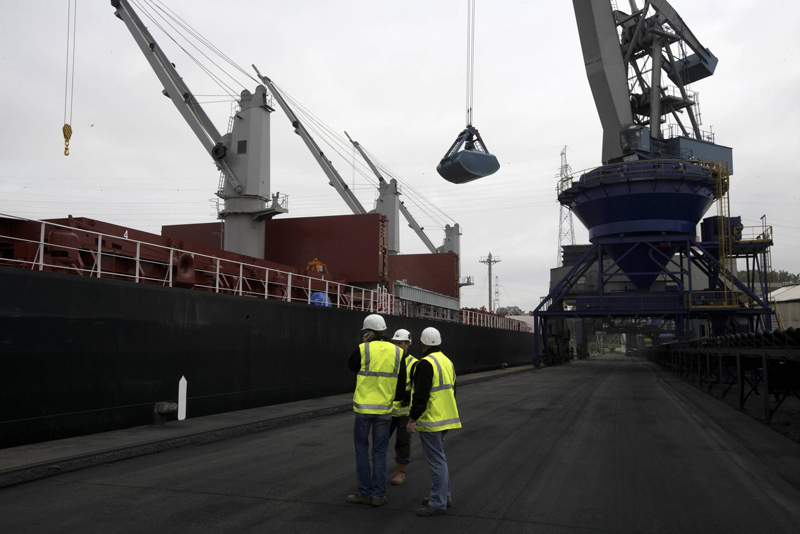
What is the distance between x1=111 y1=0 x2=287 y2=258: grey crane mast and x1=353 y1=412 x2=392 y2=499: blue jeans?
1877 cm

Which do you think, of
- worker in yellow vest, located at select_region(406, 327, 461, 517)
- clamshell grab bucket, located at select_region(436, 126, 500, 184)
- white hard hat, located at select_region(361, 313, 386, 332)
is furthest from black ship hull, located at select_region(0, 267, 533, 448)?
clamshell grab bucket, located at select_region(436, 126, 500, 184)

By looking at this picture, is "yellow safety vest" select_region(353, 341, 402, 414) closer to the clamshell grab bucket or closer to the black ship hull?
the black ship hull

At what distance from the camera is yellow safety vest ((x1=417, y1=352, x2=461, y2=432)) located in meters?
5.83

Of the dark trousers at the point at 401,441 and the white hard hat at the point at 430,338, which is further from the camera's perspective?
the dark trousers at the point at 401,441

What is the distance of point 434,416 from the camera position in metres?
5.84

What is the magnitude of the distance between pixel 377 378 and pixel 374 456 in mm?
783

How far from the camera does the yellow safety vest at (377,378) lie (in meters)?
6.15

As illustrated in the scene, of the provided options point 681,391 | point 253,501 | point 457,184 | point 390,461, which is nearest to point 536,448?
point 390,461

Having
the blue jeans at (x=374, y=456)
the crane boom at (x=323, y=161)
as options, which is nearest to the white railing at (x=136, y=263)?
the blue jeans at (x=374, y=456)

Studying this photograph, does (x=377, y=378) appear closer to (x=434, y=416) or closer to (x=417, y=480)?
(x=434, y=416)

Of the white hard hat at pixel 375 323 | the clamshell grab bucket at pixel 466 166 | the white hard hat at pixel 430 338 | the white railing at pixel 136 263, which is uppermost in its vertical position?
the clamshell grab bucket at pixel 466 166

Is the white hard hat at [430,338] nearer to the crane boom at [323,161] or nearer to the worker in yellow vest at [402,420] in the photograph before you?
the worker in yellow vest at [402,420]

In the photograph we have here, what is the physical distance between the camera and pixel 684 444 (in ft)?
31.7

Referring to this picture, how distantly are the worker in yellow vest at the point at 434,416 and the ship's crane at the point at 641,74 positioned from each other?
3330 centimetres
